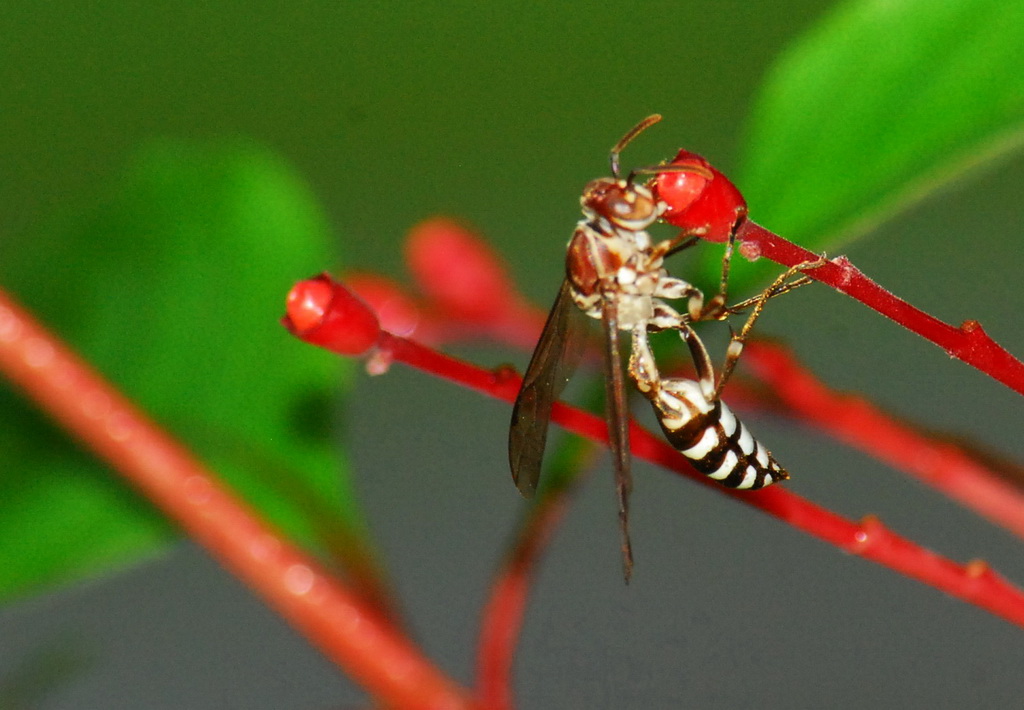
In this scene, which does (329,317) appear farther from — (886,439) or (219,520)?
(886,439)

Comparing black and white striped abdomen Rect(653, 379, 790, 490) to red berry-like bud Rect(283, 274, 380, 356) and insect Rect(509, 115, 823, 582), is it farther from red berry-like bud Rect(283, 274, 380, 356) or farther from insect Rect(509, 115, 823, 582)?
red berry-like bud Rect(283, 274, 380, 356)

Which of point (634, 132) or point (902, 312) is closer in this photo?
point (902, 312)

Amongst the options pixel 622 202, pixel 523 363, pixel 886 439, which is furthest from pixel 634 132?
pixel 523 363

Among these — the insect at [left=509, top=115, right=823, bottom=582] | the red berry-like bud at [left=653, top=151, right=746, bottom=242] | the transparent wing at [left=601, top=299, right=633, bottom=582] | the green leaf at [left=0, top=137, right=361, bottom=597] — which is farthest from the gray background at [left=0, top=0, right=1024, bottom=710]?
the red berry-like bud at [left=653, top=151, right=746, bottom=242]

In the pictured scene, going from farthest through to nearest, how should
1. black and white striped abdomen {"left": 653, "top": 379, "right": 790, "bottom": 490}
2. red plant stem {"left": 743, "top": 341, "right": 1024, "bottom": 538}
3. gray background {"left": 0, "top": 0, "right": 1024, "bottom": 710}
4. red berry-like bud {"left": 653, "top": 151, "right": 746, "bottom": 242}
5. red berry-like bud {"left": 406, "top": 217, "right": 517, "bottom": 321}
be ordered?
gray background {"left": 0, "top": 0, "right": 1024, "bottom": 710}
red berry-like bud {"left": 406, "top": 217, "right": 517, "bottom": 321}
red plant stem {"left": 743, "top": 341, "right": 1024, "bottom": 538}
black and white striped abdomen {"left": 653, "top": 379, "right": 790, "bottom": 490}
red berry-like bud {"left": 653, "top": 151, "right": 746, "bottom": 242}

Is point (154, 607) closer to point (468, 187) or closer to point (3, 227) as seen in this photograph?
point (3, 227)

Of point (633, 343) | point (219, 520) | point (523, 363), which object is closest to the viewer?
point (219, 520)

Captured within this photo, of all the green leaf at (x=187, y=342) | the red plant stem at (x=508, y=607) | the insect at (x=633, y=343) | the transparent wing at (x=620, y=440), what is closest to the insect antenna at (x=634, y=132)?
the insect at (x=633, y=343)
